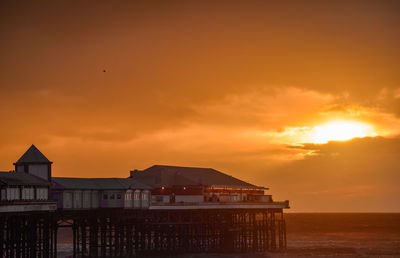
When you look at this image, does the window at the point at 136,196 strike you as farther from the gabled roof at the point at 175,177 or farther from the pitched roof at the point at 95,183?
the gabled roof at the point at 175,177

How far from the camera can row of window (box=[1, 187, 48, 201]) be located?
6072cm

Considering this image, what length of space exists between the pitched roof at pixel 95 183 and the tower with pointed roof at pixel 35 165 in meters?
2.21

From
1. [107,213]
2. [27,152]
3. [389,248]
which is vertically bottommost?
[389,248]

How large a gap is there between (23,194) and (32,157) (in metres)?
8.48

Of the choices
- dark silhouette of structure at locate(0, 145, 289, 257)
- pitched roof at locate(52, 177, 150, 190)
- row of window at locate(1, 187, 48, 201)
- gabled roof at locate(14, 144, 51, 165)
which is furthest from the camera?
pitched roof at locate(52, 177, 150, 190)

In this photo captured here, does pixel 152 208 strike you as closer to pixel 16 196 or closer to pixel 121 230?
pixel 121 230

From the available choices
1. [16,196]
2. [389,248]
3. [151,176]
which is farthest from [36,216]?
[389,248]

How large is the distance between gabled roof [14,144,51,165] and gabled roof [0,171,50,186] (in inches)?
92.7

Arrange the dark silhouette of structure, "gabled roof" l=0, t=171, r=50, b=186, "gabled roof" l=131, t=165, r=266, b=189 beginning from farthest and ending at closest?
"gabled roof" l=131, t=165, r=266, b=189 < the dark silhouette of structure < "gabled roof" l=0, t=171, r=50, b=186

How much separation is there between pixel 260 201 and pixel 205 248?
14.4 m

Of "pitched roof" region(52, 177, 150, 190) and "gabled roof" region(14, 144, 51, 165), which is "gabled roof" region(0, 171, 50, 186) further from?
"pitched roof" region(52, 177, 150, 190)

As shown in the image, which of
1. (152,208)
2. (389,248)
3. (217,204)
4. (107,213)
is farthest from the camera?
(389,248)

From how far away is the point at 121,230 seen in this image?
83375 millimetres

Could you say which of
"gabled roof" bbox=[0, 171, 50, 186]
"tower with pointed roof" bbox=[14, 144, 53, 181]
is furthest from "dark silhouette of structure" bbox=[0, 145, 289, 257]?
"gabled roof" bbox=[0, 171, 50, 186]
